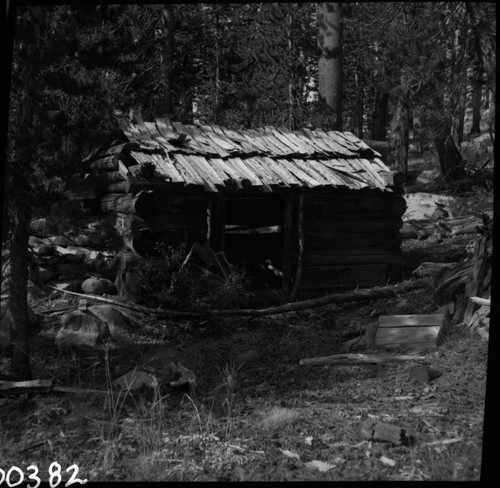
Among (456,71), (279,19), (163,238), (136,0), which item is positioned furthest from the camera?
(279,19)

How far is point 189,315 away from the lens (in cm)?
940

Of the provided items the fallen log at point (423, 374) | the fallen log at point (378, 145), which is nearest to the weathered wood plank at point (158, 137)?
the fallen log at point (378, 145)

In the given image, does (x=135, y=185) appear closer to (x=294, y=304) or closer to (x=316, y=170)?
(x=294, y=304)

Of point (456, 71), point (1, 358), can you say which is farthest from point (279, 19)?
point (1, 358)

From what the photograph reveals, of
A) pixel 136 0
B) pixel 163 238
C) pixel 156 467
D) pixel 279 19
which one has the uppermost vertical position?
pixel 279 19

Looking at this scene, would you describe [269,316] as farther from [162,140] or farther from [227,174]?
[162,140]

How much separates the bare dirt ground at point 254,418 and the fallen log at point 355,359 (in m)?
0.10

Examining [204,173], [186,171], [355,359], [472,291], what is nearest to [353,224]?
[204,173]

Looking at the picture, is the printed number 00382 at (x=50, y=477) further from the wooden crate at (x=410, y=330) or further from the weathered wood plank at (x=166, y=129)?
the weathered wood plank at (x=166, y=129)

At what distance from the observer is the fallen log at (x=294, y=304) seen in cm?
944

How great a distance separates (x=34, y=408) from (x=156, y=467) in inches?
78.7

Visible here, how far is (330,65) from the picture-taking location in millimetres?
16172

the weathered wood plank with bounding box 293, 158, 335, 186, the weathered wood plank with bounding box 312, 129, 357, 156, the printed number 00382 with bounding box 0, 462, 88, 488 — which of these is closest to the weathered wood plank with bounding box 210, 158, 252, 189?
the weathered wood plank with bounding box 293, 158, 335, 186

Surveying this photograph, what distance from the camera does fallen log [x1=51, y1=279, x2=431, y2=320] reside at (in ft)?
31.0
